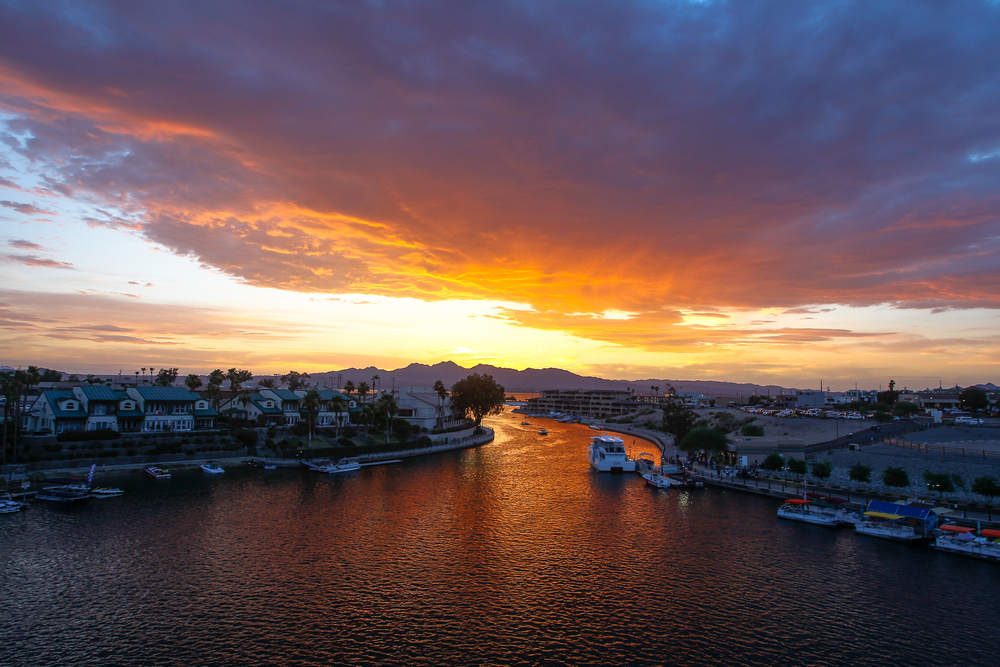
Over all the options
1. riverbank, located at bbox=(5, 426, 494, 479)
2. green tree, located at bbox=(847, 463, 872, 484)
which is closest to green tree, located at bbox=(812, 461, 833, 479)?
green tree, located at bbox=(847, 463, 872, 484)

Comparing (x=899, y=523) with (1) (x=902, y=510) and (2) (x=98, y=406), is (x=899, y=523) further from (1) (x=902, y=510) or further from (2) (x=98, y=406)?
(2) (x=98, y=406)

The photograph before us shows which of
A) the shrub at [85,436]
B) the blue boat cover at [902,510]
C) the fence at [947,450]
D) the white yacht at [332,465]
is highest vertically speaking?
the fence at [947,450]

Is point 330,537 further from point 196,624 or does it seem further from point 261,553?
point 196,624

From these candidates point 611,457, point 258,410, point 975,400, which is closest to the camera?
point 611,457

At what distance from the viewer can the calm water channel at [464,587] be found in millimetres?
34969

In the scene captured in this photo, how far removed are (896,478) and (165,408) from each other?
128591 millimetres

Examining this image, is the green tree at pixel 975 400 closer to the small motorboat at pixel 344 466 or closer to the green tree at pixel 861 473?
the green tree at pixel 861 473

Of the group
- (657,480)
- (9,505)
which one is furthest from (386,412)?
(9,505)

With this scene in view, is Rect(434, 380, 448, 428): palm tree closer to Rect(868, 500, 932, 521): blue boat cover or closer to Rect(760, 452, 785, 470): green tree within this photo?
Rect(760, 452, 785, 470): green tree

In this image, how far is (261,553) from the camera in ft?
169

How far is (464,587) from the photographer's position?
4484 cm

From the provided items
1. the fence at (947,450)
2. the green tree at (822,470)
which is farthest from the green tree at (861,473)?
the fence at (947,450)

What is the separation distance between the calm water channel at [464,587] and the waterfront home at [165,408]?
39.0 m

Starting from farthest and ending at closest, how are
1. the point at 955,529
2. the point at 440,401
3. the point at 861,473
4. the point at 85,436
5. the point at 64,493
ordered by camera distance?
the point at 440,401 → the point at 85,436 → the point at 861,473 → the point at 64,493 → the point at 955,529
